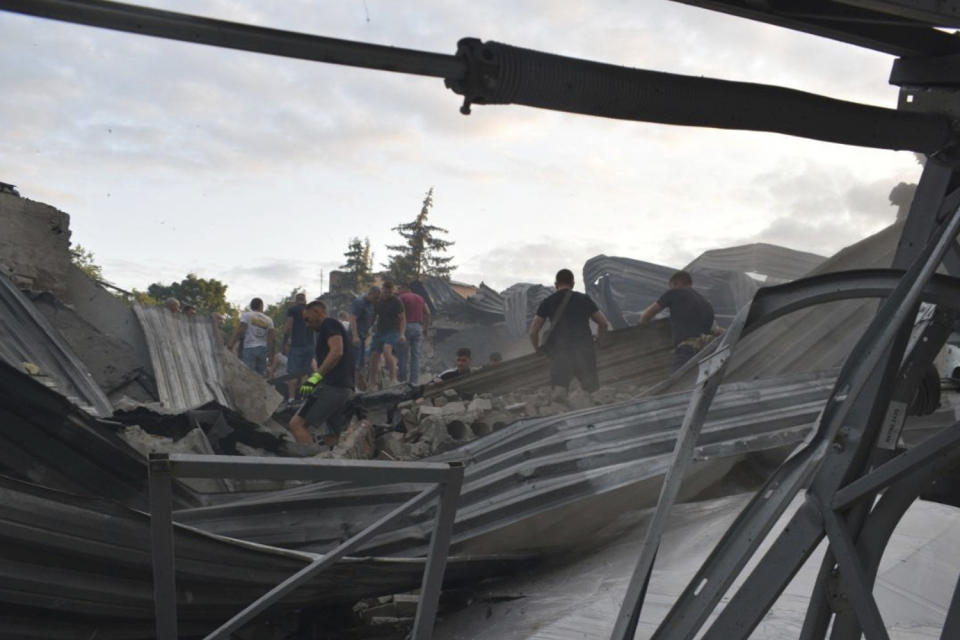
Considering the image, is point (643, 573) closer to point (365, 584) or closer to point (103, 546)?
point (103, 546)

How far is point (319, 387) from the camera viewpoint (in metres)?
8.36

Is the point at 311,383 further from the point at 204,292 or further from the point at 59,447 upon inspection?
the point at 204,292

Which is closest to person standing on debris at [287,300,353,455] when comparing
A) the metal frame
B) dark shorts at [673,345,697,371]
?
dark shorts at [673,345,697,371]

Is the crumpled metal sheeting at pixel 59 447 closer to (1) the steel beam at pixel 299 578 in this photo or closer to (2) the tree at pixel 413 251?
(1) the steel beam at pixel 299 578

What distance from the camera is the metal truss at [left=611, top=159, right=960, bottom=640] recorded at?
1.74 m

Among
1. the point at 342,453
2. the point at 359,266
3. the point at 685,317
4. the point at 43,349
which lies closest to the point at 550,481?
the point at 342,453

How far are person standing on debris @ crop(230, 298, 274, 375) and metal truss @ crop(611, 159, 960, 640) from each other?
10581 mm

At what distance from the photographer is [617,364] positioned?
32.7ft

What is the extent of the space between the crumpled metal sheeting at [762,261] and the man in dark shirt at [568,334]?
4.62 meters

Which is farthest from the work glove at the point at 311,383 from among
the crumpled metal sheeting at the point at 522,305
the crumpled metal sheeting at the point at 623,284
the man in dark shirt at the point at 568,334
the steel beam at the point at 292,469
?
the crumpled metal sheeting at the point at 522,305

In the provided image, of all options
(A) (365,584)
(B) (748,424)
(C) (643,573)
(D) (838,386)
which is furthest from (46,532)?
(B) (748,424)

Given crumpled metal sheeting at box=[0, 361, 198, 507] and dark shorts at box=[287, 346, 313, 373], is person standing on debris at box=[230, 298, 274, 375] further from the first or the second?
crumpled metal sheeting at box=[0, 361, 198, 507]

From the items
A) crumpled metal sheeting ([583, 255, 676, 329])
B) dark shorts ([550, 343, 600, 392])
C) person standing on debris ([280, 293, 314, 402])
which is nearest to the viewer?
dark shorts ([550, 343, 600, 392])

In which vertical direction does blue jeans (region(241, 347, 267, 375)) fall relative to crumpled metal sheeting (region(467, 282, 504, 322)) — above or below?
below
